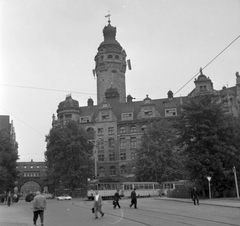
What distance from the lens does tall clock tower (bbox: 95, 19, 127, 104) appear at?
315ft

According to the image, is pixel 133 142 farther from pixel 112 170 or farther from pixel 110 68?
pixel 110 68

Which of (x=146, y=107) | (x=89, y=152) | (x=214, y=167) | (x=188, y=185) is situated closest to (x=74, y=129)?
(x=89, y=152)

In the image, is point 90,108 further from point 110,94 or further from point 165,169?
point 165,169

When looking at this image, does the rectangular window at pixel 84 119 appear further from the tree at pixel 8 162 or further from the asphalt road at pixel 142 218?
the asphalt road at pixel 142 218

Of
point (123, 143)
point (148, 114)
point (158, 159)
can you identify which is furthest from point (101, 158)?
point (158, 159)

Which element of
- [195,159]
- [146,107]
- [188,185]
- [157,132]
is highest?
[146,107]

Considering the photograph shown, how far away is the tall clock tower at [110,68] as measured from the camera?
315ft

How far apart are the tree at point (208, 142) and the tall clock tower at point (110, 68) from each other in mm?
56847

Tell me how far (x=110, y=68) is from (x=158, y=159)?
4387 centimetres

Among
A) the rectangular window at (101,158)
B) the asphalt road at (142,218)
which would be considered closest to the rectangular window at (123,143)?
the rectangular window at (101,158)

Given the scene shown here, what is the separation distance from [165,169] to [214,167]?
2225 cm

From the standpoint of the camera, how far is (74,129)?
65.7m

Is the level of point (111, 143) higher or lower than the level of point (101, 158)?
higher

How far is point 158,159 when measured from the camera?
58.2 m
